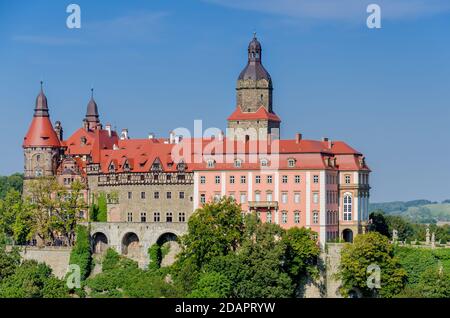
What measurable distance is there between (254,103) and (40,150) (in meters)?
15.9

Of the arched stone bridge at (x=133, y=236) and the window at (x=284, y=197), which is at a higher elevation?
the window at (x=284, y=197)

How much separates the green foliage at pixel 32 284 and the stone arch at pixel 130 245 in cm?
528

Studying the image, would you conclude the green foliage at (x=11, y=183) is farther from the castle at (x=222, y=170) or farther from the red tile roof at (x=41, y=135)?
the red tile roof at (x=41, y=135)

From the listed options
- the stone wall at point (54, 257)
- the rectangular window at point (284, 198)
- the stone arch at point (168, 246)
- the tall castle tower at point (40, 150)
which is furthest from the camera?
the tall castle tower at point (40, 150)

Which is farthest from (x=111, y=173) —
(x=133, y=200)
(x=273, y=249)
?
(x=273, y=249)

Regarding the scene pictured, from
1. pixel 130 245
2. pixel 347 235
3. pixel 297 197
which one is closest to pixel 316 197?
pixel 297 197

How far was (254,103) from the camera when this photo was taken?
96.0m

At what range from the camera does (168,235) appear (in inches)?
3605

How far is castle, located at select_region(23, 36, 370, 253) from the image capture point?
88.4m

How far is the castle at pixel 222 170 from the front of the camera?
88.4 meters

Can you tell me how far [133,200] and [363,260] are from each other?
19487 millimetres

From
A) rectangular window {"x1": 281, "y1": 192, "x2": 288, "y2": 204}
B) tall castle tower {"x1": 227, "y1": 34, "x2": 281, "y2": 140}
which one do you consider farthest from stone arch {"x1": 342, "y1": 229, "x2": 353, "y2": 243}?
tall castle tower {"x1": 227, "y1": 34, "x2": 281, "y2": 140}

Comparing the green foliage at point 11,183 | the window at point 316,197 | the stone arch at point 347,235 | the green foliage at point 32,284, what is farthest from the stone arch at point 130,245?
the green foliage at point 11,183

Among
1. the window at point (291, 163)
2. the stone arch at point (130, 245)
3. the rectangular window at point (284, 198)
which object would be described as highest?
the window at point (291, 163)
